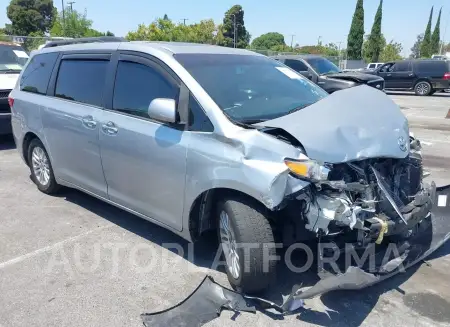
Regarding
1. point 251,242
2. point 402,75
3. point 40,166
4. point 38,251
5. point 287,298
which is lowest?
point 38,251

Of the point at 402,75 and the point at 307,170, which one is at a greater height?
the point at 307,170

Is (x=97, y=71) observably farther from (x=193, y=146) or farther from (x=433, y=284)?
(x=433, y=284)

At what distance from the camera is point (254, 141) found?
3.10m

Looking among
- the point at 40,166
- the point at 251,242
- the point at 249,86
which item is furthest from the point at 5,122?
the point at 251,242

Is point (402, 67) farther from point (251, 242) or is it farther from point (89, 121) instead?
point (251, 242)

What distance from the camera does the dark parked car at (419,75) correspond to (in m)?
20.8

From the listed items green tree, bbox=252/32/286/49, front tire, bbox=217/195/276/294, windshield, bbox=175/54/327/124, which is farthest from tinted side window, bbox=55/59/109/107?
green tree, bbox=252/32/286/49

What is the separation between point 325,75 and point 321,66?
834mm

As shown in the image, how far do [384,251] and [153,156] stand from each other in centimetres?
204

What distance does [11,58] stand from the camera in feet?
33.1

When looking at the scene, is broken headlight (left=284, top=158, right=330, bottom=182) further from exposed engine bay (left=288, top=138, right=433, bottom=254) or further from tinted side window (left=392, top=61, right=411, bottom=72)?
tinted side window (left=392, top=61, right=411, bottom=72)

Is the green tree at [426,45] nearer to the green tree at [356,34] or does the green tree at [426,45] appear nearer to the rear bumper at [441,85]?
the green tree at [356,34]

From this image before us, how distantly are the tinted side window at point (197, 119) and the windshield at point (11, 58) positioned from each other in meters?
7.50

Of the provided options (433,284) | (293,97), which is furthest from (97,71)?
(433,284)
